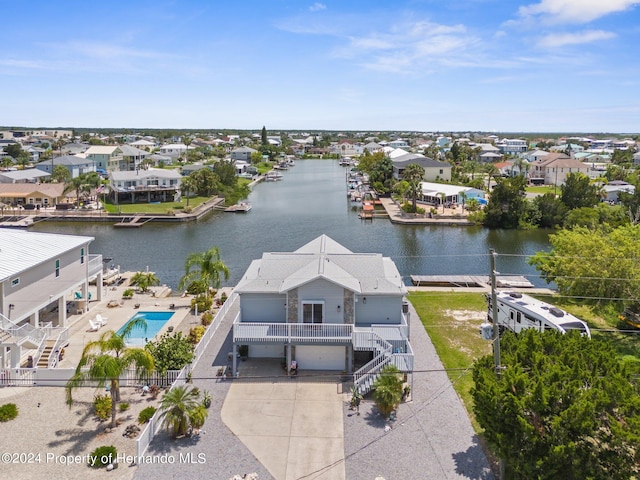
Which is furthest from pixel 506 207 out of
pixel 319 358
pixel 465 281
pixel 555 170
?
pixel 319 358

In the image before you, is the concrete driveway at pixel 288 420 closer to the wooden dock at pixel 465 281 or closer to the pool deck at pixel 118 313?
the pool deck at pixel 118 313

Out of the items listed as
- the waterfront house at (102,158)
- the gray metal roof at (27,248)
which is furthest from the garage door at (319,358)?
the waterfront house at (102,158)

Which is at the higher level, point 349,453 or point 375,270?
point 375,270

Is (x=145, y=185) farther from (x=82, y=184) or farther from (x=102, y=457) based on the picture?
(x=102, y=457)

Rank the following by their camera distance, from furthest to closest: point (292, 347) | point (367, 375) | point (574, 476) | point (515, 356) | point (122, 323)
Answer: point (122, 323) < point (292, 347) < point (367, 375) < point (515, 356) < point (574, 476)

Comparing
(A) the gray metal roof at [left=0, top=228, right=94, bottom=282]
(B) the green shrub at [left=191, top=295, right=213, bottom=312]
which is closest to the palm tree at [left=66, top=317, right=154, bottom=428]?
(A) the gray metal roof at [left=0, top=228, right=94, bottom=282]

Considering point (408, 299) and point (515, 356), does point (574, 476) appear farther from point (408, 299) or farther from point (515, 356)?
point (408, 299)

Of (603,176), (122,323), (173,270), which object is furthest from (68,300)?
(603,176)
